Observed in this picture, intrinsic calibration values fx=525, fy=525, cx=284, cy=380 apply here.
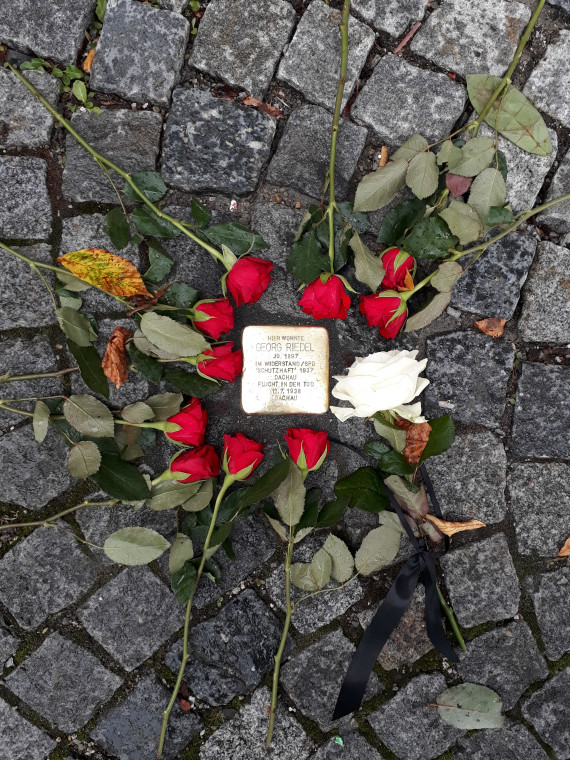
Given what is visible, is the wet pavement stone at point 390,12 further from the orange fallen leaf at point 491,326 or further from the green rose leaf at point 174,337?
the green rose leaf at point 174,337

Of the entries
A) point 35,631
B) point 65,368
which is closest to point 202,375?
point 65,368

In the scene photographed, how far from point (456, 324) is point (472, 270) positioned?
0.17 m

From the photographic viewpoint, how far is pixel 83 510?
1567 millimetres

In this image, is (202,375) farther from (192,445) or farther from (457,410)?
(457,410)

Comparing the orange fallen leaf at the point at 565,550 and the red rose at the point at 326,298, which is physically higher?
the red rose at the point at 326,298

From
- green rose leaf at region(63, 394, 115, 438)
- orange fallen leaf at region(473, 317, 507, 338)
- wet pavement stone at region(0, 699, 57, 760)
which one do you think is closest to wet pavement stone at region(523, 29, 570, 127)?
orange fallen leaf at region(473, 317, 507, 338)

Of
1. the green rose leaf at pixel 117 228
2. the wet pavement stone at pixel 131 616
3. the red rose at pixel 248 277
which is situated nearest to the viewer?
the red rose at pixel 248 277

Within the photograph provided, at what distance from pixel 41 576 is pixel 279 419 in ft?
2.78

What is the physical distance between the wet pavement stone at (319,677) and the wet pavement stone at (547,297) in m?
1.14

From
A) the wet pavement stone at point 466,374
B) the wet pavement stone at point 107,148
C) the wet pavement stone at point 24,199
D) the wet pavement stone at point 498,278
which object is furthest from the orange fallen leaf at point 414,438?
the wet pavement stone at point 24,199

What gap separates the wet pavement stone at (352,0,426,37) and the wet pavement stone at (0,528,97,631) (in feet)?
5.80

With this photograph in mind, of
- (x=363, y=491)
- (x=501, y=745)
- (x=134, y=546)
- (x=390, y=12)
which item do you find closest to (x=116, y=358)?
(x=134, y=546)

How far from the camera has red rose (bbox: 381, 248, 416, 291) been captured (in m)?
1.46

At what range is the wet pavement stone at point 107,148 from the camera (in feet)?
4.97
